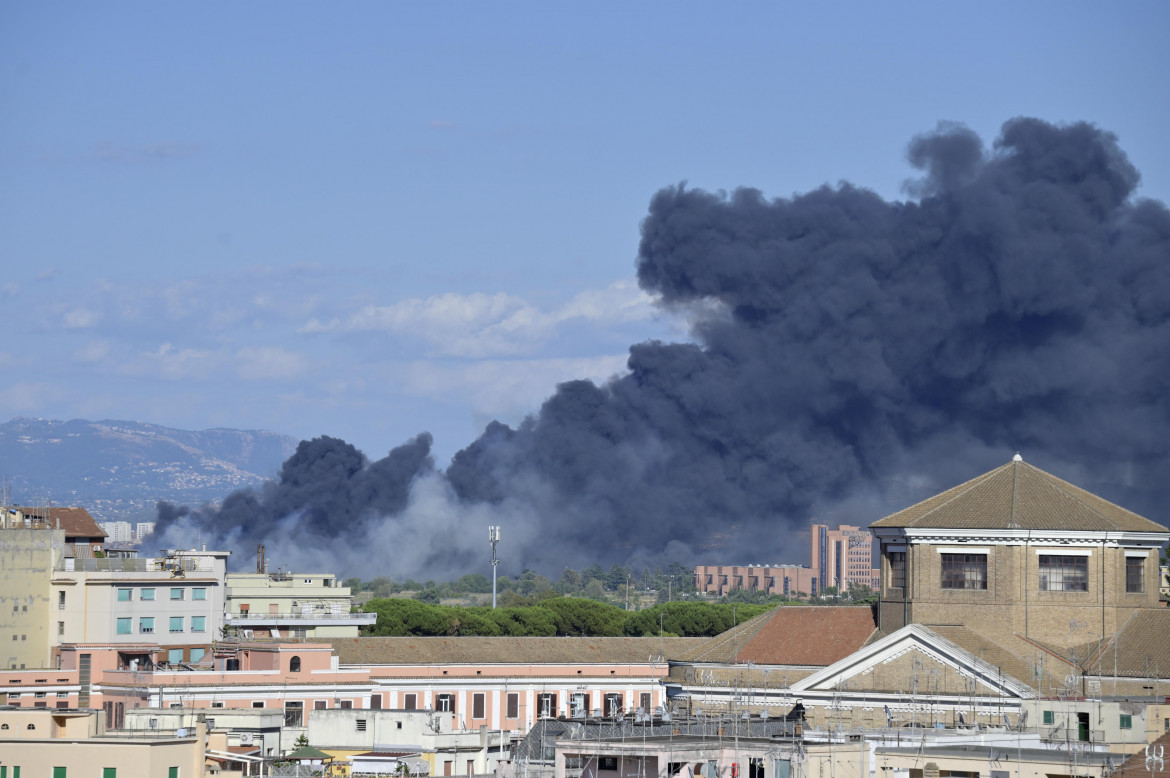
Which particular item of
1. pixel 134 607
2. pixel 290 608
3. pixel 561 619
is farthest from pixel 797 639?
pixel 290 608

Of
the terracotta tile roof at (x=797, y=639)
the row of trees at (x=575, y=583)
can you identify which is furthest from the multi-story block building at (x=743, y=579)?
the terracotta tile roof at (x=797, y=639)

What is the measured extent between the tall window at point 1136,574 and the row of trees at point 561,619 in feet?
117

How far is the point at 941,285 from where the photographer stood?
164 m

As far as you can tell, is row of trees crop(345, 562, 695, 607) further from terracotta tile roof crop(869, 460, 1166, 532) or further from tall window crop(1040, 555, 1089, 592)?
tall window crop(1040, 555, 1089, 592)

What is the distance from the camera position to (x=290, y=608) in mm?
93688

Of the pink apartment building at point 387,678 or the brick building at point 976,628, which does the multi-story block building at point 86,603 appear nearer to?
the pink apartment building at point 387,678

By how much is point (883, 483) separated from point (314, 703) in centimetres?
12260

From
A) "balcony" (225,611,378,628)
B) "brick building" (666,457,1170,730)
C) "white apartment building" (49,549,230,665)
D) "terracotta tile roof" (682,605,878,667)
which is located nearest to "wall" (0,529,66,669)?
"white apartment building" (49,549,230,665)

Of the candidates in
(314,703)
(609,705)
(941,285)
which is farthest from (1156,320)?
(314,703)

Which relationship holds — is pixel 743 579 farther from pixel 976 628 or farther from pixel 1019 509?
pixel 976 628

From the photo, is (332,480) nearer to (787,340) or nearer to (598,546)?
(598,546)

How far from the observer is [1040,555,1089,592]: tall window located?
54.2 meters

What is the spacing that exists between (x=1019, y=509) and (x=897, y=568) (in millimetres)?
4212

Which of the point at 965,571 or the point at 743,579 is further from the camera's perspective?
the point at 743,579
